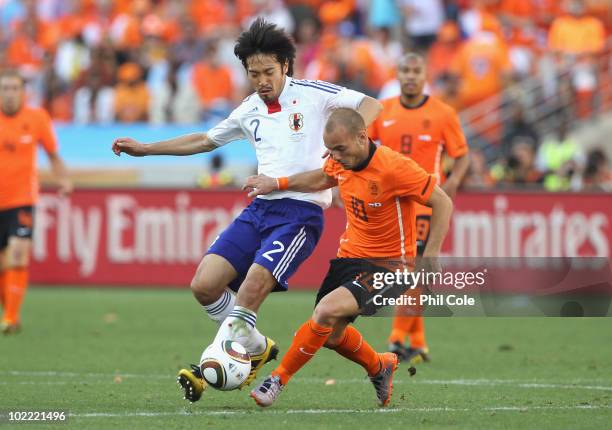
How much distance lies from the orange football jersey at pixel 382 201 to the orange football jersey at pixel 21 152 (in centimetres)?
592

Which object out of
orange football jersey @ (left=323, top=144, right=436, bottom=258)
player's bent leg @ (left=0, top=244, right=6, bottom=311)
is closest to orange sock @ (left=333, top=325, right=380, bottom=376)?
orange football jersey @ (left=323, top=144, right=436, bottom=258)

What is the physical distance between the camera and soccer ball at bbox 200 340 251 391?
7777 millimetres

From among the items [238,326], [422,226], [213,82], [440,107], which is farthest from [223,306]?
[213,82]

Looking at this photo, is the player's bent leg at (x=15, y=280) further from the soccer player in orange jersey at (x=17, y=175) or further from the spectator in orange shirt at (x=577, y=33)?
the spectator in orange shirt at (x=577, y=33)

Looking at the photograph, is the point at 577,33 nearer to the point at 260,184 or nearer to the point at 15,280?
the point at 15,280

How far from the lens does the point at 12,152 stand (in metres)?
13.3

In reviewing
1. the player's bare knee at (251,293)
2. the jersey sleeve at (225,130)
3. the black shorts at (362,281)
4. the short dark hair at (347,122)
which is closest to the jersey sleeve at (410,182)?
the short dark hair at (347,122)

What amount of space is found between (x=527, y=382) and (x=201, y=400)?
263 centimetres

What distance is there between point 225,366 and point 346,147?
155 cm

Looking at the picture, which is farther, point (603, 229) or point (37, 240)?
point (37, 240)

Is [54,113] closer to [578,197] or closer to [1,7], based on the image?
[1,7]

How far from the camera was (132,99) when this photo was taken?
21.4 meters

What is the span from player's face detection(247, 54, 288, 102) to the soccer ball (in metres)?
1.70

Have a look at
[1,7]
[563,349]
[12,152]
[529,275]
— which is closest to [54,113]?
[1,7]
